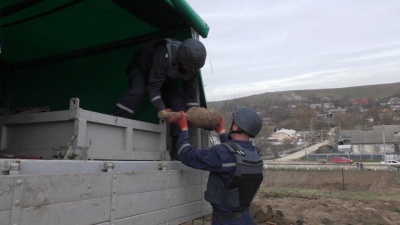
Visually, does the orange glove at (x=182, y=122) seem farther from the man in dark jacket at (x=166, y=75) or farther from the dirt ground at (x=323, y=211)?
the dirt ground at (x=323, y=211)

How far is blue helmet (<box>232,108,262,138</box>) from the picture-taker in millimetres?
3609

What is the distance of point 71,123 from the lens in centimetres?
276

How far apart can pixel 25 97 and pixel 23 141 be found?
315 centimetres

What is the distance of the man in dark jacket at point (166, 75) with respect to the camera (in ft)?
12.4

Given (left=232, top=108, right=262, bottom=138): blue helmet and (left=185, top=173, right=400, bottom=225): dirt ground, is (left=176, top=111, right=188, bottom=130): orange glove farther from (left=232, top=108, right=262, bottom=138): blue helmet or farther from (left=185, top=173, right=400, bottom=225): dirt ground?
(left=185, top=173, right=400, bottom=225): dirt ground

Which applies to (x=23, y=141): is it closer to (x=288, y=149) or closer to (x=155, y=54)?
(x=155, y=54)

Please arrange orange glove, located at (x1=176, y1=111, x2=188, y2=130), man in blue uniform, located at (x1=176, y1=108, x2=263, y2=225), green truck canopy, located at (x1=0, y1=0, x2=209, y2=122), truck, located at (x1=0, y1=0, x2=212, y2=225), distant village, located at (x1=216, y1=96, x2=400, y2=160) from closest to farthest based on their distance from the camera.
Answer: truck, located at (x1=0, y1=0, x2=212, y2=225), man in blue uniform, located at (x1=176, y1=108, x2=263, y2=225), orange glove, located at (x1=176, y1=111, x2=188, y2=130), green truck canopy, located at (x1=0, y1=0, x2=209, y2=122), distant village, located at (x1=216, y1=96, x2=400, y2=160)

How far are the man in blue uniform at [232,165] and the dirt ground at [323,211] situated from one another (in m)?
4.20

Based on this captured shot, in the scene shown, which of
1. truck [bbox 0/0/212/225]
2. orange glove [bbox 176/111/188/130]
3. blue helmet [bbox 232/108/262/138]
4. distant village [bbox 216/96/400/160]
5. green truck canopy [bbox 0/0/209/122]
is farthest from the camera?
distant village [bbox 216/96/400/160]

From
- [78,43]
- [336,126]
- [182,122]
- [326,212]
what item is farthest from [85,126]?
[336,126]

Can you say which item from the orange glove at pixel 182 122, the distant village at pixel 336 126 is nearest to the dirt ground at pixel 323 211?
the orange glove at pixel 182 122

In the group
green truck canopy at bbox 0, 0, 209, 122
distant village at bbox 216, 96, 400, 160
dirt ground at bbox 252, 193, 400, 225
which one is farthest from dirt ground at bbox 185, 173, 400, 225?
distant village at bbox 216, 96, 400, 160

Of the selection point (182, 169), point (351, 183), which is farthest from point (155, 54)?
point (351, 183)

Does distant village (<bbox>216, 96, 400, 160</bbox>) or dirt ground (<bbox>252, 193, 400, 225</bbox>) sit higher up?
distant village (<bbox>216, 96, 400, 160</bbox>)
